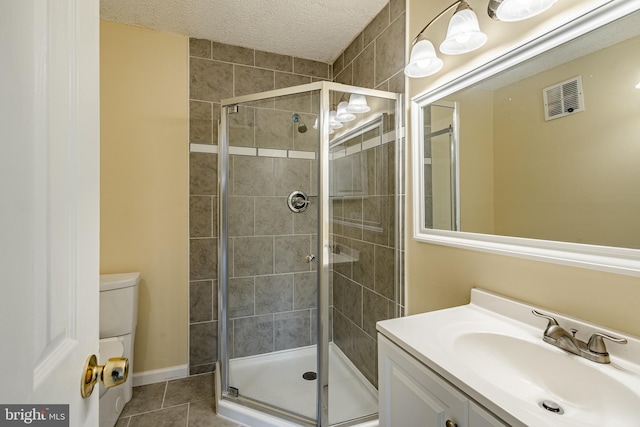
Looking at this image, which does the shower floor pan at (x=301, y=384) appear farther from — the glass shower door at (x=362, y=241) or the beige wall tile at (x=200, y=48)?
the beige wall tile at (x=200, y=48)

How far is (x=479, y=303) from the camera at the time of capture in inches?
43.1

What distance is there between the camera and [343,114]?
159 cm

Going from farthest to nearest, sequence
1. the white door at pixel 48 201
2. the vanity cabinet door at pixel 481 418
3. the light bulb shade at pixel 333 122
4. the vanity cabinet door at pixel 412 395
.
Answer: the light bulb shade at pixel 333 122 → the vanity cabinet door at pixel 412 395 → the vanity cabinet door at pixel 481 418 → the white door at pixel 48 201

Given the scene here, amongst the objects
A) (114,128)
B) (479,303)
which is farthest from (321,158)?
(114,128)

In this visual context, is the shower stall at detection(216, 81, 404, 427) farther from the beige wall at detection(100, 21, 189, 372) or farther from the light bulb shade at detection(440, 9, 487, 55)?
the light bulb shade at detection(440, 9, 487, 55)

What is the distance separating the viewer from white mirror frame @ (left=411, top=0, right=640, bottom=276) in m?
0.75

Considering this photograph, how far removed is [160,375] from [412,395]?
1.94 m

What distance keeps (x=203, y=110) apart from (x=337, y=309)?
1740 millimetres

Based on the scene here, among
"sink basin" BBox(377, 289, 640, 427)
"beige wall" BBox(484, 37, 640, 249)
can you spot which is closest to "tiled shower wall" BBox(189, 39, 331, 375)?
"sink basin" BBox(377, 289, 640, 427)

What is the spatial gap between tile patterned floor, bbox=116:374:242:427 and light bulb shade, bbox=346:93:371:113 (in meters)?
1.96

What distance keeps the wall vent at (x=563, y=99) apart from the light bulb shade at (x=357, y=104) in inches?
34.5

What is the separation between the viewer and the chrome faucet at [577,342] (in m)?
0.72

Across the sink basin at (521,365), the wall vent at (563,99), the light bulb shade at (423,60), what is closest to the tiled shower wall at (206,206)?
the sink basin at (521,365)

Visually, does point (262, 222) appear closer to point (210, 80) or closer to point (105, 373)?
point (210, 80)
